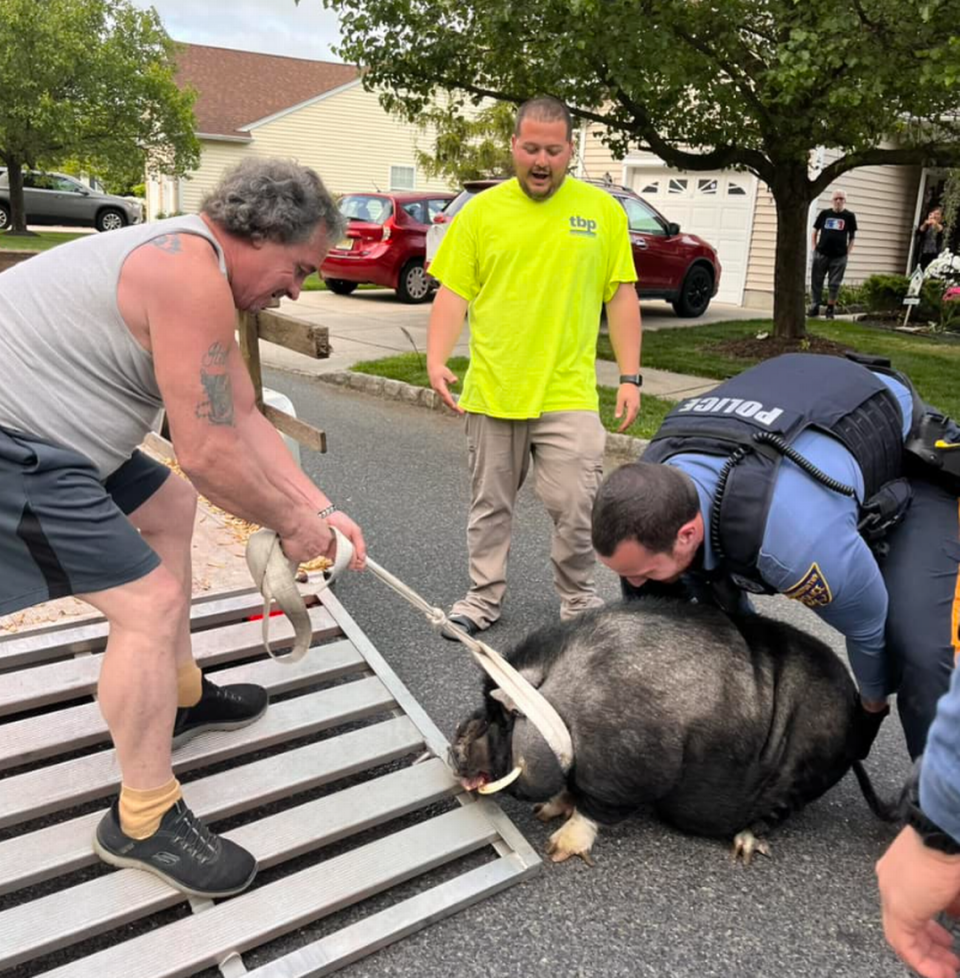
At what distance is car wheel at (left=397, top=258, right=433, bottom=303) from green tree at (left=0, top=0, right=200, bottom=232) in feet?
47.6

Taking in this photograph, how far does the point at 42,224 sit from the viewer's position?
26.9 metres

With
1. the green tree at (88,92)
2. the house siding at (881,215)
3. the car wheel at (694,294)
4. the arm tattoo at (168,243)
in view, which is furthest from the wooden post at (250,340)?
the green tree at (88,92)

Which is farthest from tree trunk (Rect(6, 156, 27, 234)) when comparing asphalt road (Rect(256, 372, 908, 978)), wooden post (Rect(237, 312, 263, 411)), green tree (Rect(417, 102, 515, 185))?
asphalt road (Rect(256, 372, 908, 978))

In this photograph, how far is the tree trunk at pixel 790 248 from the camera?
32.9 ft

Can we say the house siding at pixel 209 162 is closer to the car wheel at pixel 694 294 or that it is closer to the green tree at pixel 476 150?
the green tree at pixel 476 150

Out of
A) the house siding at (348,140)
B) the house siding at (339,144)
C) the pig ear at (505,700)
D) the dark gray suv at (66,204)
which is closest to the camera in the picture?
the pig ear at (505,700)

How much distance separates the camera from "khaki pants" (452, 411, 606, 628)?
12.5ft

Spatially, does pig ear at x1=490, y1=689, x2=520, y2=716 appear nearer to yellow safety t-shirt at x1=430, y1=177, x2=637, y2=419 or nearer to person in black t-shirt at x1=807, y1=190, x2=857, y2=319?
yellow safety t-shirt at x1=430, y1=177, x2=637, y2=419

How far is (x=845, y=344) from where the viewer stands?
36.3 ft

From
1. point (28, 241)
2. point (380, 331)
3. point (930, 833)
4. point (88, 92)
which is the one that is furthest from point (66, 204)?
point (930, 833)

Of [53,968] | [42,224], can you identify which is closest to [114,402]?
[53,968]

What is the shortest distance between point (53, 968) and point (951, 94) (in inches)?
368

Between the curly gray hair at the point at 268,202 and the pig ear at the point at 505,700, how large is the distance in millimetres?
1337

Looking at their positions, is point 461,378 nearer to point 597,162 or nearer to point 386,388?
point 386,388
